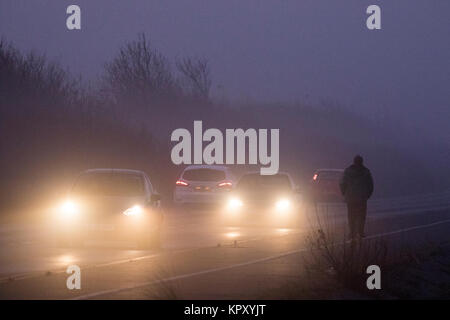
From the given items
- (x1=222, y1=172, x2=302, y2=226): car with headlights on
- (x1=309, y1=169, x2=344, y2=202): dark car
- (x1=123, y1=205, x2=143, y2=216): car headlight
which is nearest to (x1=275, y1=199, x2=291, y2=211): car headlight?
(x1=222, y1=172, x2=302, y2=226): car with headlights on

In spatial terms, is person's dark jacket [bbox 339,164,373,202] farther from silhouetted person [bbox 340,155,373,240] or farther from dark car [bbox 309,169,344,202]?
dark car [bbox 309,169,344,202]

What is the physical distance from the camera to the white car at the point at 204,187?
37906 mm

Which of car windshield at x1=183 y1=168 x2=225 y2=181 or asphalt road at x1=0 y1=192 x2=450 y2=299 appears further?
car windshield at x1=183 y1=168 x2=225 y2=181

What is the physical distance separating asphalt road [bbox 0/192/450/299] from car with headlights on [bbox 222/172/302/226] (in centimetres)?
238

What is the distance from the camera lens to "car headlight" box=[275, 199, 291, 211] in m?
35.5

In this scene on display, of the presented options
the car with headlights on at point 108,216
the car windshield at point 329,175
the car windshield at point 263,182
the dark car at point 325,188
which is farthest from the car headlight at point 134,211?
the car windshield at point 329,175

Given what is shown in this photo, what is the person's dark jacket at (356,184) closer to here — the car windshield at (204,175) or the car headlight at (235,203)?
the car headlight at (235,203)

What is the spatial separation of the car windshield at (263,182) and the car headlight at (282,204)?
0.49m

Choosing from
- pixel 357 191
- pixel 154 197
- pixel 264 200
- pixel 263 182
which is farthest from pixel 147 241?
pixel 263 182

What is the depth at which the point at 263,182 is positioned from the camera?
35.9 m

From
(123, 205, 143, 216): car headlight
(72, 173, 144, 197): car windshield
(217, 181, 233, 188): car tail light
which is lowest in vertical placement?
(217, 181, 233, 188): car tail light

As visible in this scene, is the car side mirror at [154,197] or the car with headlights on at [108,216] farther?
the car side mirror at [154,197]
